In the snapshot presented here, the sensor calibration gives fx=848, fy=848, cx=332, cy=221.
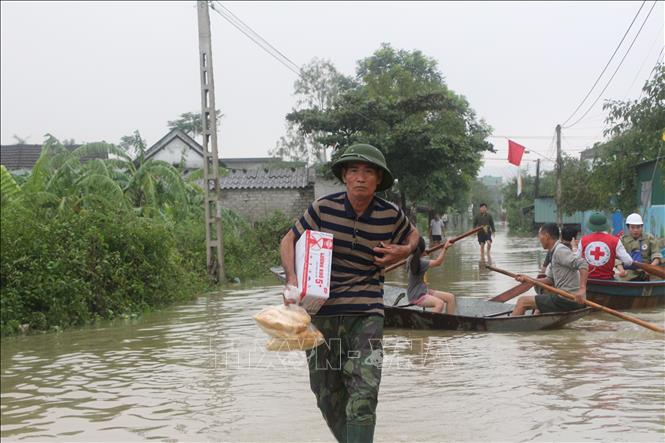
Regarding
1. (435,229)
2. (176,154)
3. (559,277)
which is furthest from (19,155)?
(559,277)

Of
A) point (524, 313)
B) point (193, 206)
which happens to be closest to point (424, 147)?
point (193, 206)

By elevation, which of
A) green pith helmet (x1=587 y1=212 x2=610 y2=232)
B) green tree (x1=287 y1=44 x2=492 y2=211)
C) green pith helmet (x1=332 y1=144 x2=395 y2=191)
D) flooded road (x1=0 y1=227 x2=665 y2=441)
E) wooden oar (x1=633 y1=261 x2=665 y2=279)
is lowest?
flooded road (x1=0 y1=227 x2=665 y2=441)

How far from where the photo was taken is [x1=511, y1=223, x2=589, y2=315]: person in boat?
945cm

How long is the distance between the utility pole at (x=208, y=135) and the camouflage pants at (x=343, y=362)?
39.9 ft

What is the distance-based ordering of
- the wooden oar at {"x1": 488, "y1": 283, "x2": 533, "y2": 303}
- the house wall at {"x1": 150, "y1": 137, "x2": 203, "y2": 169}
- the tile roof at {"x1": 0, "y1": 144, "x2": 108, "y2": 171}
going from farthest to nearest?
the house wall at {"x1": 150, "y1": 137, "x2": 203, "y2": 169} → the tile roof at {"x1": 0, "y1": 144, "x2": 108, "y2": 171} → the wooden oar at {"x1": 488, "y1": 283, "x2": 533, "y2": 303}

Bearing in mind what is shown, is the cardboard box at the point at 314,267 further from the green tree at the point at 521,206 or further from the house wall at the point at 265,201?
the green tree at the point at 521,206

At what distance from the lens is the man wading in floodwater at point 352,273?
4.39m

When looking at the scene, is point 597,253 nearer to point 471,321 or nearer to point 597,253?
point 597,253

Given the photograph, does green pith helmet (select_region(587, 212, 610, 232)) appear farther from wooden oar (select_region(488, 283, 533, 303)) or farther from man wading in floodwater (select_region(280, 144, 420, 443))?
man wading in floodwater (select_region(280, 144, 420, 443))

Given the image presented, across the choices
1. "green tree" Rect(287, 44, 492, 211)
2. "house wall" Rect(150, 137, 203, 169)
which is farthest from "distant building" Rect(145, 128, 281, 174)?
"green tree" Rect(287, 44, 492, 211)

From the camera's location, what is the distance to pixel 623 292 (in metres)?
12.2

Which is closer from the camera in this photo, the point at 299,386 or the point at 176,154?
the point at 299,386

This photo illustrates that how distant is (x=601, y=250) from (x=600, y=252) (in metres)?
0.06

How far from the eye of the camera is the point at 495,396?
6793 mm
